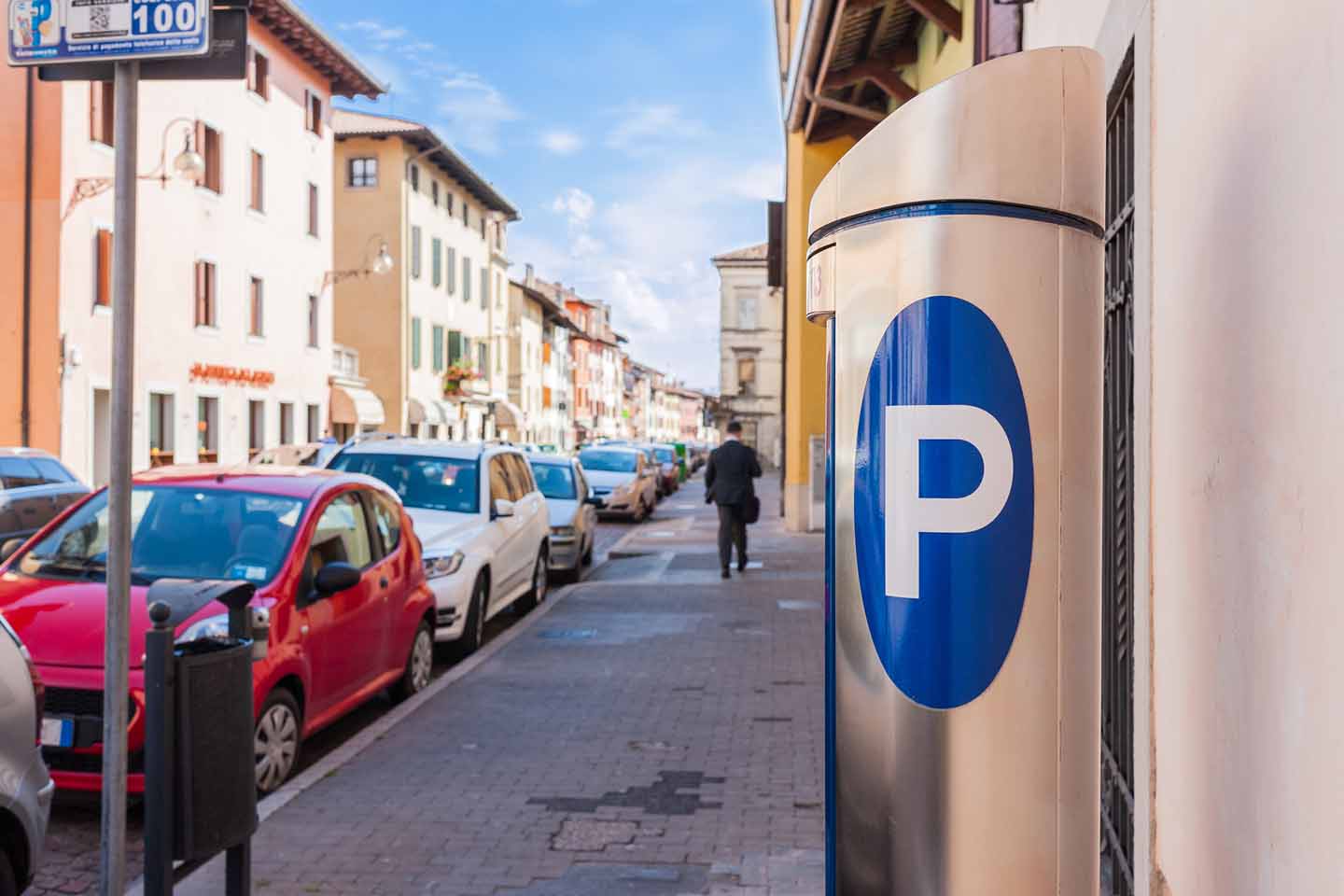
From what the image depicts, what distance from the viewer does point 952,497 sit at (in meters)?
2.20

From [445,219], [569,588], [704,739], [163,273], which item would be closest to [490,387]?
[445,219]

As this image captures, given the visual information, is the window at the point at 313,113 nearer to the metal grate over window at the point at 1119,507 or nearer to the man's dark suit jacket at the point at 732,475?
the man's dark suit jacket at the point at 732,475

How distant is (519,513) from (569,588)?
8.06 ft

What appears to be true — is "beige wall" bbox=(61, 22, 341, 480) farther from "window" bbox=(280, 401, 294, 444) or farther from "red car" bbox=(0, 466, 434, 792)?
"red car" bbox=(0, 466, 434, 792)

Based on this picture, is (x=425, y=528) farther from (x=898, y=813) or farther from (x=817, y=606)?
(x=898, y=813)

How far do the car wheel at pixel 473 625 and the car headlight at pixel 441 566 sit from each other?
317 mm

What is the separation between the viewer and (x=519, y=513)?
12984 mm

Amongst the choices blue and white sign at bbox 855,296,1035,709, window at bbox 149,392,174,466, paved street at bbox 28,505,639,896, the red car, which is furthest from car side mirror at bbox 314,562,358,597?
window at bbox 149,392,174,466

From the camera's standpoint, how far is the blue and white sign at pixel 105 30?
12.1 feet

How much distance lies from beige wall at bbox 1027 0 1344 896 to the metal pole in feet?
8.46

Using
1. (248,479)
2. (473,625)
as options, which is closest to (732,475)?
(473,625)

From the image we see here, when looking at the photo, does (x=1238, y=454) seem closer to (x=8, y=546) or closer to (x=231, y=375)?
(x=8, y=546)

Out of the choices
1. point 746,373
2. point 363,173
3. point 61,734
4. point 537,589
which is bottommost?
point 537,589

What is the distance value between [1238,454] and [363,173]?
43683 millimetres
